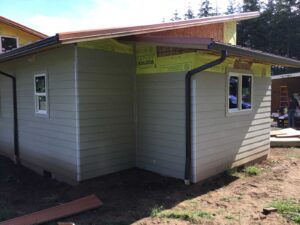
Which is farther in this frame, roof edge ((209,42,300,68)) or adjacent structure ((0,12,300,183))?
adjacent structure ((0,12,300,183))

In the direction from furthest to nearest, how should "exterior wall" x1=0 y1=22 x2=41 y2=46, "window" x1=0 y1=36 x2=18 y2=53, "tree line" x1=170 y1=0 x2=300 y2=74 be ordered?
"tree line" x1=170 y1=0 x2=300 y2=74 < "exterior wall" x1=0 y1=22 x2=41 y2=46 < "window" x1=0 y1=36 x2=18 y2=53

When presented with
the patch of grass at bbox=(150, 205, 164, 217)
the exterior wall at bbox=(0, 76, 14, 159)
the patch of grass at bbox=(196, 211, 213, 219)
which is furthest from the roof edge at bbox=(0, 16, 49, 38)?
the patch of grass at bbox=(196, 211, 213, 219)

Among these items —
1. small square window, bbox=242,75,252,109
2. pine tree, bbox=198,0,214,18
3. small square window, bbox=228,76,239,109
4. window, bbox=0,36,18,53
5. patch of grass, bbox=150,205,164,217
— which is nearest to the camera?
patch of grass, bbox=150,205,164,217

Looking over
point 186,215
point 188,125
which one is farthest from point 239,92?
point 186,215

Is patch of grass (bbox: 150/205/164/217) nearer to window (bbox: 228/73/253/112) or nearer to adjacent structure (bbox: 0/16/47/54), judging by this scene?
window (bbox: 228/73/253/112)

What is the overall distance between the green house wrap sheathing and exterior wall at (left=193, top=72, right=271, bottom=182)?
0.27 m

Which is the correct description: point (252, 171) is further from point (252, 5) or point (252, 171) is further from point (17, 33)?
point (252, 5)

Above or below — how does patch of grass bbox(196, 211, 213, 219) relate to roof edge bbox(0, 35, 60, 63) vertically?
below

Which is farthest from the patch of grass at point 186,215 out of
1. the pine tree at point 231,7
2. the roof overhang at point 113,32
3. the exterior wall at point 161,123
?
the pine tree at point 231,7

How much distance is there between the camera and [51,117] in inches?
267

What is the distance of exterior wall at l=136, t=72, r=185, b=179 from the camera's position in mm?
6043

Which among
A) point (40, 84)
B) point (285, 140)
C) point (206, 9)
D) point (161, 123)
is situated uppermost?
point (206, 9)

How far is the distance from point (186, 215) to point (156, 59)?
3.21 m

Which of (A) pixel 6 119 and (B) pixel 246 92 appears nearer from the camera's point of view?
(B) pixel 246 92
